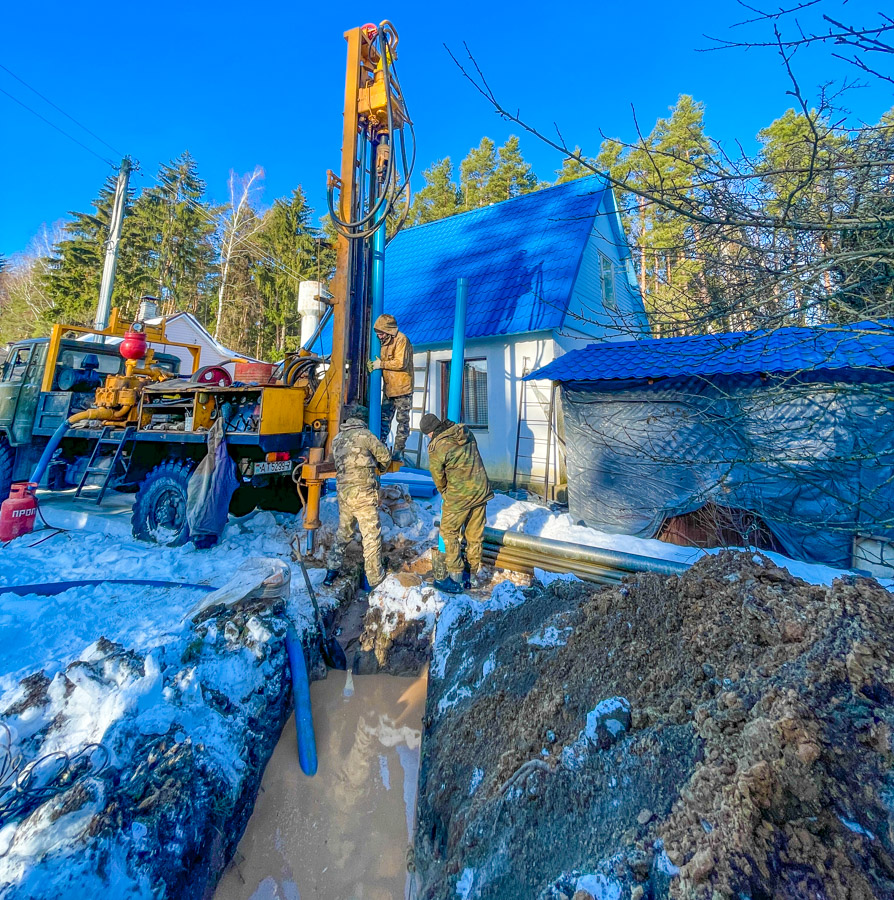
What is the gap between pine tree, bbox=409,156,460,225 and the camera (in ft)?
89.8

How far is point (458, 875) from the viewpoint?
5.86 ft

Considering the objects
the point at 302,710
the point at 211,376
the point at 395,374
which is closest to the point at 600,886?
the point at 302,710

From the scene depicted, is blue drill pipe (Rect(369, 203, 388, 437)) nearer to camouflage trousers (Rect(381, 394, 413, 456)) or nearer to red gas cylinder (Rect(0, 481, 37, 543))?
camouflage trousers (Rect(381, 394, 413, 456))

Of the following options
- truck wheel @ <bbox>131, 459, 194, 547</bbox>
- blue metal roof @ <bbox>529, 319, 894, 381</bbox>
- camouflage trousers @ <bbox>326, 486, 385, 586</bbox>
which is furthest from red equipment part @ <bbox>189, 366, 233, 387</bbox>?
blue metal roof @ <bbox>529, 319, 894, 381</bbox>

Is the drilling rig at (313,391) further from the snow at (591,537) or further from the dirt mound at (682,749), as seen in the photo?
the dirt mound at (682,749)

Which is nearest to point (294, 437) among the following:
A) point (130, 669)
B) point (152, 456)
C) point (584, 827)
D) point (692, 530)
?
point (152, 456)

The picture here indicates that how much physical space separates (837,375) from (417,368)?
7.98 m

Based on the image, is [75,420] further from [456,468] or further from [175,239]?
[175,239]

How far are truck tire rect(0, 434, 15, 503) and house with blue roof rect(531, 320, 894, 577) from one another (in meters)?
8.70

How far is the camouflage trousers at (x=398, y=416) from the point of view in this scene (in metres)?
5.89

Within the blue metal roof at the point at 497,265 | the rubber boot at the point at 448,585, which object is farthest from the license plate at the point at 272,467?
the blue metal roof at the point at 497,265

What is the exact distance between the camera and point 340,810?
8.80 ft

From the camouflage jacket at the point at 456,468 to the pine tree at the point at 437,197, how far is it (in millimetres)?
26019

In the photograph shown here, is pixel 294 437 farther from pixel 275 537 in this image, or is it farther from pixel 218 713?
pixel 218 713
